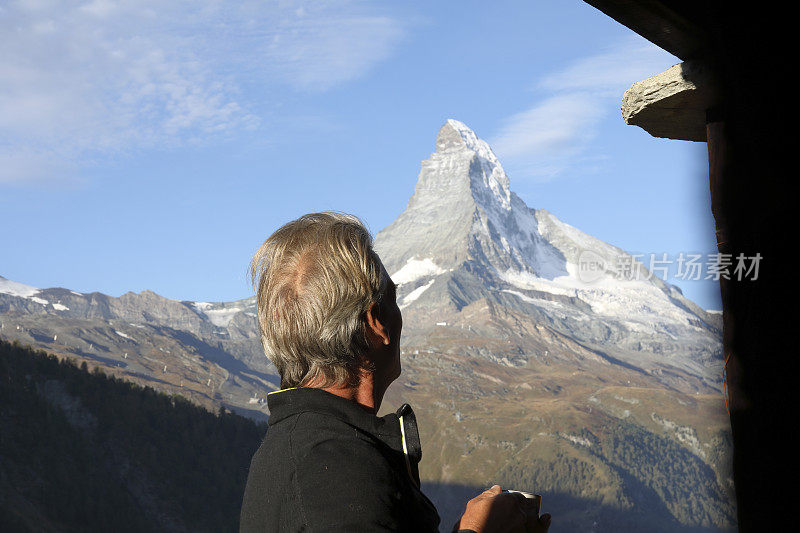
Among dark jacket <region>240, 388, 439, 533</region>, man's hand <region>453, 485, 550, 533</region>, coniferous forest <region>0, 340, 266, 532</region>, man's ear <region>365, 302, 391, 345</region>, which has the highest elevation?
man's ear <region>365, 302, 391, 345</region>

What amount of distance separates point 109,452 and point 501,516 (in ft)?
320

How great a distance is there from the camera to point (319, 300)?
2.07 m

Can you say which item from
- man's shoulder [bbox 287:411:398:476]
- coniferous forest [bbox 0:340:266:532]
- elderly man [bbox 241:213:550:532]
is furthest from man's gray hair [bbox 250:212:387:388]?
coniferous forest [bbox 0:340:266:532]

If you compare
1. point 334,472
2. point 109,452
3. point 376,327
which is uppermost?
point 376,327

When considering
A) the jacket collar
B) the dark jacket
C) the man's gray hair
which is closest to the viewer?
the dark jacket

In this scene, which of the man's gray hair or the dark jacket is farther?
the man's gray hair

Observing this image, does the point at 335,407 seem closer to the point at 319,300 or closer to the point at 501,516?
the point at 319,300

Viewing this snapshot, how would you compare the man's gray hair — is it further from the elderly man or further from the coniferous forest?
the coniferous forest

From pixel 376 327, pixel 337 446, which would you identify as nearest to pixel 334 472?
pixel 337 446

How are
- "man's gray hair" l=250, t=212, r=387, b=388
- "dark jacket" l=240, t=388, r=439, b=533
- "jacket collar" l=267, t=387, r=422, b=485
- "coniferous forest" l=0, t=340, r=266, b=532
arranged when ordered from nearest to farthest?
"dark jacket" l=240, t=388, r=439, b=533, "jacket collar" l=267, t=387, r=422, b=485, "man's gray hair" l=250, t=212, r=387, b=388, "coniferous forest" l=0, t=340, r=266, b=532

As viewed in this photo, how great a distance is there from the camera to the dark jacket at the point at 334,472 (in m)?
1.75

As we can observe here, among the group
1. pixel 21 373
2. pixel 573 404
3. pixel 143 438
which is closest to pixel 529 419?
pixel 573 404

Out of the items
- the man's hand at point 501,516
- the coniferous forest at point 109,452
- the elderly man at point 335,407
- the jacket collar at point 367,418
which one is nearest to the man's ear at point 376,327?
the elderly man at point 335,407

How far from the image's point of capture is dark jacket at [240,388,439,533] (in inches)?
68.7
